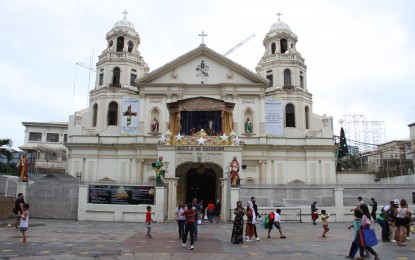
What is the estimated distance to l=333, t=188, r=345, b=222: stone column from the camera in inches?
1032

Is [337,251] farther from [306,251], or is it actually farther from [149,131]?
[149,131]

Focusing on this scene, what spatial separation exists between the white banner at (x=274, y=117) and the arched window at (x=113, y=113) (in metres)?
16.2

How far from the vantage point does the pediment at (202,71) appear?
42.2 meters

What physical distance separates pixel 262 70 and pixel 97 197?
2620 centimetres

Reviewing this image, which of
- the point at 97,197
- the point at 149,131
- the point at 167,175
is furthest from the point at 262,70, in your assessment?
the point at 97,197

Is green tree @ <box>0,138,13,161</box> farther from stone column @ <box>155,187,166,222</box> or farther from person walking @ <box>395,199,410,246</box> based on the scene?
person walking @ <box>395,199,410,246</box>

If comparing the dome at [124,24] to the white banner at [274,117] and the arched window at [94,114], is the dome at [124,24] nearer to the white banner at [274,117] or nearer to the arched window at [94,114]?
the arched window at [94,114]

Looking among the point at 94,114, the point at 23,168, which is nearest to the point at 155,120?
the point at 94,114

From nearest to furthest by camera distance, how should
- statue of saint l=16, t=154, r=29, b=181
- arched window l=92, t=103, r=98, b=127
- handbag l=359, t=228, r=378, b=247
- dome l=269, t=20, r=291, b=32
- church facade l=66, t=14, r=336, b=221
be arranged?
1. handbag l=359, t=228, r=378, b=247
2. statue of saint l=16, t=154, r=29, b=181
3. church facade l=66, t=14, r=336, b=221
4. arched window l=92, t=103, r=98, b=127
5. dome l=269, t=20, r=291, b=32

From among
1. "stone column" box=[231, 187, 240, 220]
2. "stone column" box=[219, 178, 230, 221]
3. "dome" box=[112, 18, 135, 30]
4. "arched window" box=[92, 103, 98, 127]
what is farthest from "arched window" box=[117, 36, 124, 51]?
"stone column" box=[231, 187, 240, 220]

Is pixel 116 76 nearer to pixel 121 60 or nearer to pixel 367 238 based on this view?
pixel 121 60

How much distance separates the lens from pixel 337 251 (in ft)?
42.3

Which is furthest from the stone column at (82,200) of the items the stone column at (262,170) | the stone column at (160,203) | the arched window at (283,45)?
the arched window at (283,45)

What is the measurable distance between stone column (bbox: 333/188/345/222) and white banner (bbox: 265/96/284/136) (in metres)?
15.6
